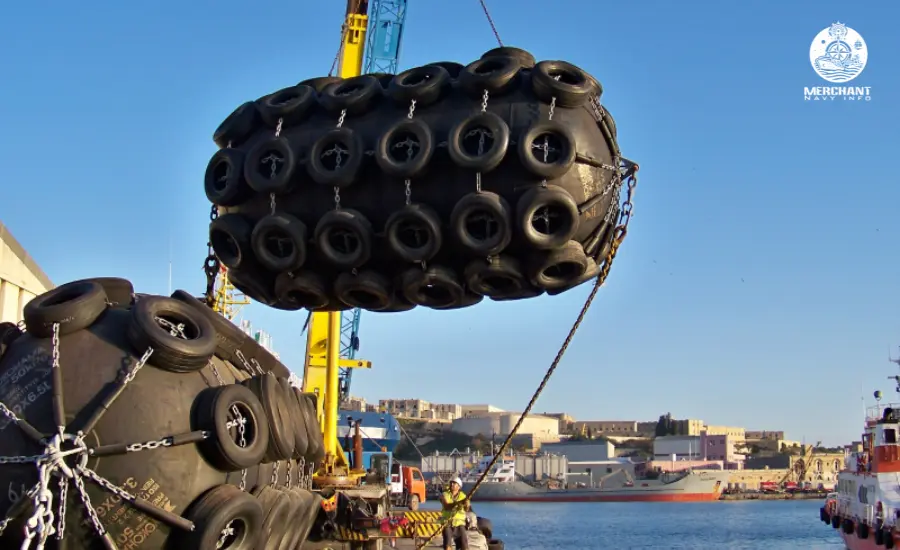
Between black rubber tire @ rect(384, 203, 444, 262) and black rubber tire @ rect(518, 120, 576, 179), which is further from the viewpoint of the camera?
black rubber tire @ rect(384, 203, 444, 262)

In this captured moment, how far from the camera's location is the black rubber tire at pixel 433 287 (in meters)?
10.6

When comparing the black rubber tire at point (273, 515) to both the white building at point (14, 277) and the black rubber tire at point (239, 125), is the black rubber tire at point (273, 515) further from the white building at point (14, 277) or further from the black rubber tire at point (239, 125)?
the white building at point (14, 277)

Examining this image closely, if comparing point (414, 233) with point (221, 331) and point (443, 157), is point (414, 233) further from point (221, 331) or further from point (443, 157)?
point (221, 331)

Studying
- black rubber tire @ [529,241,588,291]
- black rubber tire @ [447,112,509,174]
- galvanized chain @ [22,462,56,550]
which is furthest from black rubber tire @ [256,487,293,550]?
black rubber tire @ [447,112,509,174]

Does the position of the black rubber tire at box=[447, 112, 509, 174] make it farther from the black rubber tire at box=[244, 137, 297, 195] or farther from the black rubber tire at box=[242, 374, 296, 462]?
the black rubber tire at box=[242, 374, 296, 462]

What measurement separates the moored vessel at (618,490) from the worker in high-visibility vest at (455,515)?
96088mm

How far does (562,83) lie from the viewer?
33.0ft

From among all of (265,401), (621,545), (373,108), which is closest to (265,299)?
(373,108)

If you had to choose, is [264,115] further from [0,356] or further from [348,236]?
[0,356]

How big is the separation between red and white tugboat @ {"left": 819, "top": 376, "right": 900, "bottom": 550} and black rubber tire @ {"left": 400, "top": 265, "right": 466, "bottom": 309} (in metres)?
29.7

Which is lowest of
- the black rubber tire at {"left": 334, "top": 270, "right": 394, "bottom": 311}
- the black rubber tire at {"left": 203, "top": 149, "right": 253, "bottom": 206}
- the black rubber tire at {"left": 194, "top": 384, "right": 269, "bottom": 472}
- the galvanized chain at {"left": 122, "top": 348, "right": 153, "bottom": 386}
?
the black rubber tire at {"left": 194, "top": 384, "right": 269, "bottom": 472}

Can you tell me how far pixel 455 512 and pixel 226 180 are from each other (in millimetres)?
5910

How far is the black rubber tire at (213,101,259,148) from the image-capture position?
11234mm

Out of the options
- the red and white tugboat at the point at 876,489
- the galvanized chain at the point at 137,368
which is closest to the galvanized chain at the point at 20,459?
the galvanized chain at the point at 137,368
